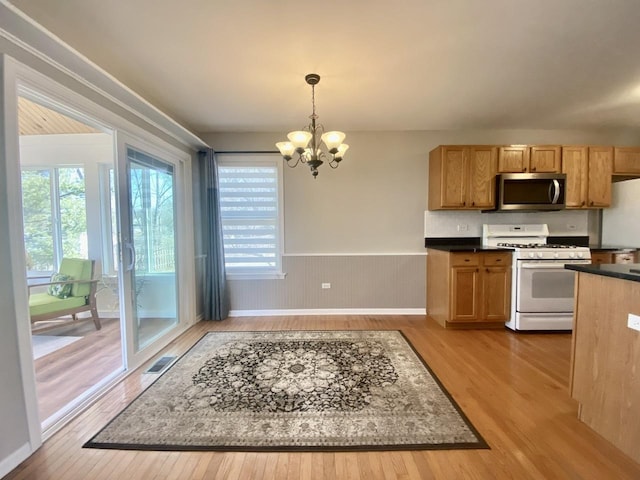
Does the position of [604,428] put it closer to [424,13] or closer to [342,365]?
[342,365]

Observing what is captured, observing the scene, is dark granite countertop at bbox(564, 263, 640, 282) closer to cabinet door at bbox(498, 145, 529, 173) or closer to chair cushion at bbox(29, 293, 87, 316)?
cabinet door at bbox(498, 145, 529, 173)

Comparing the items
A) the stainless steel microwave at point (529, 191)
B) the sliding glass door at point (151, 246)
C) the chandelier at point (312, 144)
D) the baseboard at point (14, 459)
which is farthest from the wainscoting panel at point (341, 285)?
the baseboard at point (14, 459)

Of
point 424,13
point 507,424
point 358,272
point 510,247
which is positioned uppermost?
point 424,13

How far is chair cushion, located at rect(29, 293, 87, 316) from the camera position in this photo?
9.82 feet

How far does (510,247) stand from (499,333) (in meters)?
1.06

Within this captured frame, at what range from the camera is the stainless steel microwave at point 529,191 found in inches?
137

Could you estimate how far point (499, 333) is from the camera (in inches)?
130

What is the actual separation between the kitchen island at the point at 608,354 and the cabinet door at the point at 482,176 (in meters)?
1.97

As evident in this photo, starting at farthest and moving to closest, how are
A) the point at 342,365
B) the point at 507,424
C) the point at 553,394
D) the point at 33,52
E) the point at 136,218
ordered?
the point at 136,218, the point at 342,365, the point at 553,394, the point at 507,424, the point at 33,52

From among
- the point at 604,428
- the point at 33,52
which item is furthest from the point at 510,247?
the point at 33,52

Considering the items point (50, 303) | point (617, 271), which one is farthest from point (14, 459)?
point (617, 271)

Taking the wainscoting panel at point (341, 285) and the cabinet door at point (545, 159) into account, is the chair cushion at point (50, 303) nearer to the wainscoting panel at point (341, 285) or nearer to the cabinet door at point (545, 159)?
the wainscoting panel at point (341, 285)

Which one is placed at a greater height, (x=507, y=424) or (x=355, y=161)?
(x=355, y=161)

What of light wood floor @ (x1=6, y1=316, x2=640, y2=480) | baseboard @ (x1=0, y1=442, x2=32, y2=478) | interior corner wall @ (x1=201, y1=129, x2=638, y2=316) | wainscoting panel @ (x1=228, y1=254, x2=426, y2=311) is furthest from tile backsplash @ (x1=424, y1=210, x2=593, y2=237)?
baseboard @ (x1=0, y1=442, x2=32, y2=478)
